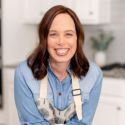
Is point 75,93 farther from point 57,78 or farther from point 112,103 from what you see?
point 112,103

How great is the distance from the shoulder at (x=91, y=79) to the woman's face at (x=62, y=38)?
0.55ft

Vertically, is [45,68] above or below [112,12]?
below

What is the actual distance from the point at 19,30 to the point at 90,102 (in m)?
2.00

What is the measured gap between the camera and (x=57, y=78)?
182 cm

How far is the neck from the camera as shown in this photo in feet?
5.98

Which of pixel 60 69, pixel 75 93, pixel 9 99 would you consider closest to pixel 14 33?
pixel 9 99

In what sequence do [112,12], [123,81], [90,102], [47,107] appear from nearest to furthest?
[47,107] < [90,102] < [123,81] < [112,12]

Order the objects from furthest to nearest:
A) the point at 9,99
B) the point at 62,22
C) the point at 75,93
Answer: the point at 9,99 < the point at 75,93 < the point at 62,22

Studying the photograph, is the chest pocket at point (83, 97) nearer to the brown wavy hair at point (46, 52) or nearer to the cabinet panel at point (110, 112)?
the brown wavy hair at point (46, 52)

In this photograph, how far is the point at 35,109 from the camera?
1766 millimetres

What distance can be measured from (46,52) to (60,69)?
120 mm

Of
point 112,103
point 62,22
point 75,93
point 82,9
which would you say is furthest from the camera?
point 82,9

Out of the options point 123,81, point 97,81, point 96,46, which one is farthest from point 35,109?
point 96,46

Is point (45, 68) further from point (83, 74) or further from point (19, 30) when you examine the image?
point (19, 30)
